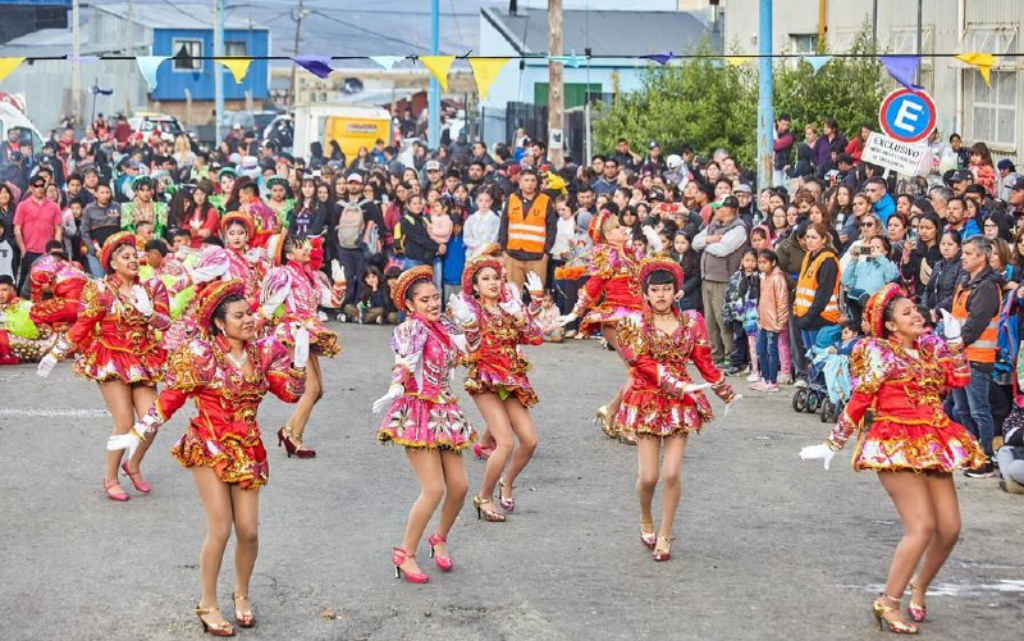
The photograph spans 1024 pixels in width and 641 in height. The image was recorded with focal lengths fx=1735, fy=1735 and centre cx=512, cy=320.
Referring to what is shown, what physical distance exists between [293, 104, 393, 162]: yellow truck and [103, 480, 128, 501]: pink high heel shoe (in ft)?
103

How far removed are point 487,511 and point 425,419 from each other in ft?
5.25

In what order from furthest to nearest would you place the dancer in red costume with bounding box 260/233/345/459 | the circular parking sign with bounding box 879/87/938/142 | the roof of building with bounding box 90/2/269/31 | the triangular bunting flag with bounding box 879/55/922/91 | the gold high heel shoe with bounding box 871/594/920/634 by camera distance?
1. the roof of building with bounding box 90/2/269/31
2. the triangular bunting flag with bounding box 879/55/922/91
3. the circular parking sign with bounding box 879/87/938/142
4. the dancer in red costume with bounding box 260/233/345/459
5. the gold high heel shoe with bounding box 871/594/920/634

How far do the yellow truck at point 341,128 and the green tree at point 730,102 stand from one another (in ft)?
48.5

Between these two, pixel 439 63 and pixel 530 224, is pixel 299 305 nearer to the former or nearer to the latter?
pixel 530 224

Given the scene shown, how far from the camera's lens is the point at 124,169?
30375 millimetres

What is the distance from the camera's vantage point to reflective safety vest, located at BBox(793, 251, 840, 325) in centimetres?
1530

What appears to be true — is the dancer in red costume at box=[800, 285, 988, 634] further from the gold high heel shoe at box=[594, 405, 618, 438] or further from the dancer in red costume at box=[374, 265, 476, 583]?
the gold high heel shoe at box=[594, 405, 618, 438]

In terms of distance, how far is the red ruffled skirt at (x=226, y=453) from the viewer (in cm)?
880

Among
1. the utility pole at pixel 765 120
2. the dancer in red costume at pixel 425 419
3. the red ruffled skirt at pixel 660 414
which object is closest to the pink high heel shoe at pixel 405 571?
the dancer in red costume at pixel 425 419

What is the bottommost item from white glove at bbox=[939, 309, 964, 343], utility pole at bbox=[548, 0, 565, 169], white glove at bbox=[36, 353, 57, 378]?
white glove at bbox=[36, 353, 57, 378]

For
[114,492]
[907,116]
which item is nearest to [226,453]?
[114,492]

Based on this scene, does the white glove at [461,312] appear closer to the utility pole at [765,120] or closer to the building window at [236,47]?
the utility pole at [765,120]

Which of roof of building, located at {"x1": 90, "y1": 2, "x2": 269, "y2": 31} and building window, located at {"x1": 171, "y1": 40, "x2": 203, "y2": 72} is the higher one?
roof of building, located at {"x1": 90, "y1": 2, "x2": 269, "y2": 31}

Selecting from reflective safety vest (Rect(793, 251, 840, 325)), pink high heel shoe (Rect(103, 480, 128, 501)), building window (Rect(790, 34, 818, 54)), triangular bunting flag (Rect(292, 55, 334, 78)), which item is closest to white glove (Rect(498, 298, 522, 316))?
pink high heel shoe (Rect(103, 480, 128, 501))
